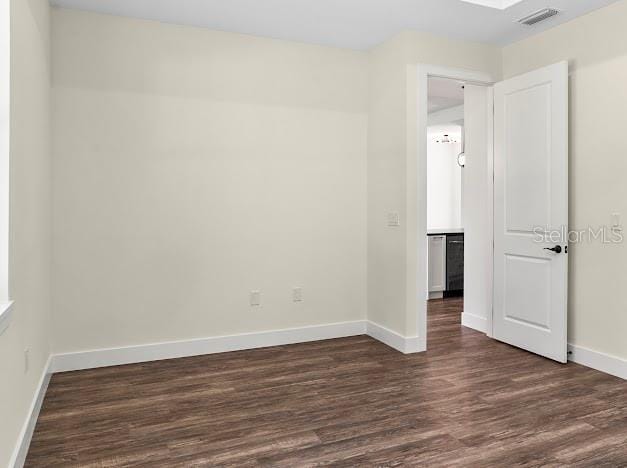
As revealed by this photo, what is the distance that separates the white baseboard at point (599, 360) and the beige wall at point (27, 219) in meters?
3.74

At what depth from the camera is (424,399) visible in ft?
9.89

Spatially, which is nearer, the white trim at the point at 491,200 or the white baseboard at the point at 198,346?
the white baseboard at the point at 198,346

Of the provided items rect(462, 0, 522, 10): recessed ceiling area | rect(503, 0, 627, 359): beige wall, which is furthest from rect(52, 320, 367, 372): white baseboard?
rect(462, 0, 522, 10): recessed ceiling area

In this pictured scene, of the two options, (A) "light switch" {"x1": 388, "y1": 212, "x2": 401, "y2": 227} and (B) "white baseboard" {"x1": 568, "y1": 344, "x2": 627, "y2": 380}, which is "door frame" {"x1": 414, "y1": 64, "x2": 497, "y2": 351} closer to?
(A) "light switch" {"x1": 388, "y1": 212, "x2": 401, "y2": 227}

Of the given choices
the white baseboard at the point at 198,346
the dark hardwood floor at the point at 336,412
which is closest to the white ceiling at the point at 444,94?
the white baseboard at the point at 198,346

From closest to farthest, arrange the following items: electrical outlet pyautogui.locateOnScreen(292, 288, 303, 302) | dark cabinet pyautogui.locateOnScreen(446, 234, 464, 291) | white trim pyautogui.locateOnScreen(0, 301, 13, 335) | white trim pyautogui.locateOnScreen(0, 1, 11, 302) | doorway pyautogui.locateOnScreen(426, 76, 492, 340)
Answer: white trim pyautogui.locateOnScreen(0, 301, 13, 335)
white trim pyautogui.locateOnScreen(0, 1, 11, 302)
electrical outlet pyautogui.locateOnScreen(292, 288, 303, 302)
doorway pyautogui.locateOnScreen(426, 76, 492, 340)
dark cabinet pyautogui.locateOnScreen(446, 234, 464, 291)

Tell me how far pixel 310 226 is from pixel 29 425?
8.52ft

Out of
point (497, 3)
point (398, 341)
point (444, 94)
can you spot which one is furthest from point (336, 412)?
point (444, 94)

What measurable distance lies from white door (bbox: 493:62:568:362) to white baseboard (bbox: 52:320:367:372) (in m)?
1.41

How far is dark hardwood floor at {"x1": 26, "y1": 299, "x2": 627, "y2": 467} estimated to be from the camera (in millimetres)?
2334

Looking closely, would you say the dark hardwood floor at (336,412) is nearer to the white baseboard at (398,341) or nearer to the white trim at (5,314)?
the white baseboard at (398,341)

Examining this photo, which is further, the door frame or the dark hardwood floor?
the door frame

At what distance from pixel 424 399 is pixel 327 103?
2.69m

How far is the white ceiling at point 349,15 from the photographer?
11.3ft
